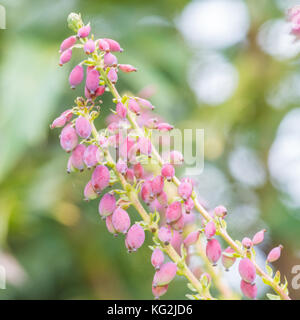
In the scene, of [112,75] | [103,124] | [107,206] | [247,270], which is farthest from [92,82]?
[103,124]

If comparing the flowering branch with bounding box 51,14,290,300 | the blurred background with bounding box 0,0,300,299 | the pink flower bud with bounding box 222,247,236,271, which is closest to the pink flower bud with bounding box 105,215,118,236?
the flowering branch with bounding box 51,14,290,300

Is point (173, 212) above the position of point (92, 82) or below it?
below

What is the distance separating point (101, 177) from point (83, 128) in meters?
0.05

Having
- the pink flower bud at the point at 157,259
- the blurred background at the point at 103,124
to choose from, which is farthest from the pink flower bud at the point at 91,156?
the blurred background at the point at 103,124

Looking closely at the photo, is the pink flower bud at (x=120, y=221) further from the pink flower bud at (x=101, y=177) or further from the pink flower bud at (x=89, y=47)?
the pink flower bud at (x=89, y=47)

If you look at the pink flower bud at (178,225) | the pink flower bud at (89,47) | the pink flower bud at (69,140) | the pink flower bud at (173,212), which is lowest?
the pink flower bud at (178,225)

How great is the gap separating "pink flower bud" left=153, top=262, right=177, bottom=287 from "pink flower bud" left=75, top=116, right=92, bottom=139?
144 millimetres

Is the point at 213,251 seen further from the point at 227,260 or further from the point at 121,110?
the point at 121,110

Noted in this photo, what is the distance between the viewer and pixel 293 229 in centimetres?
203

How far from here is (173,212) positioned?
18.7 inches

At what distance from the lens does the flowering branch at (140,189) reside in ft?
1.58

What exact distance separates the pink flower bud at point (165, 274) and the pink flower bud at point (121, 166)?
95mm
